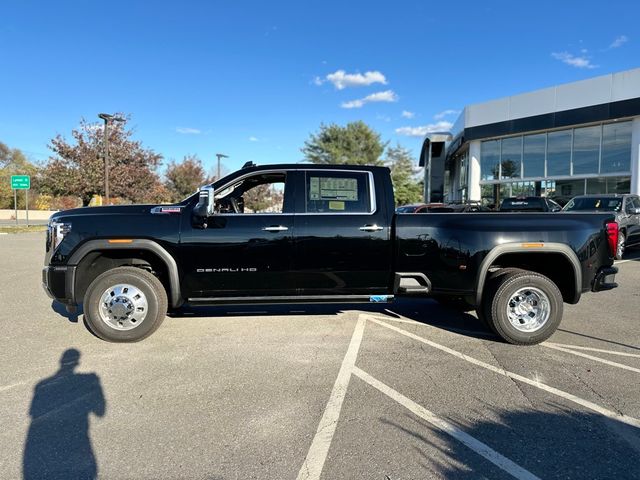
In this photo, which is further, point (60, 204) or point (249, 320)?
point (60, 204)

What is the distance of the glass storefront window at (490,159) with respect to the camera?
79.9ft

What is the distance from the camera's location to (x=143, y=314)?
522cm

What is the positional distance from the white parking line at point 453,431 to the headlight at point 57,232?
3.50 metres

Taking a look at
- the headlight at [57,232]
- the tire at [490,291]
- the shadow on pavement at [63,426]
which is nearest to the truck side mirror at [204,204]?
the headlight at [57,232]

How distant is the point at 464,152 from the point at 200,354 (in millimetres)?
26983

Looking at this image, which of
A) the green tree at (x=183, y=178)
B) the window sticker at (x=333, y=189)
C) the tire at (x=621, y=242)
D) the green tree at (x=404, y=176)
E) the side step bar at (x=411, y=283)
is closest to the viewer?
the side step bar at (x=411, y=283)

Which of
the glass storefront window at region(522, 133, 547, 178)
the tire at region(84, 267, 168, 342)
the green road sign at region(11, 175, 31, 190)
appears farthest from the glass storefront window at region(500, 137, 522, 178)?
the green road sign at region(11, 175, 31, 190)

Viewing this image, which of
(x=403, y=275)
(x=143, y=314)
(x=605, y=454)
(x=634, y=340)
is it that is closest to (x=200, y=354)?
(x=143, y=314)

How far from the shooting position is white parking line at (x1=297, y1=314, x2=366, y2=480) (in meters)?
2.88

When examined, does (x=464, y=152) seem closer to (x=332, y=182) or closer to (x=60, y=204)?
(x=332, y=182)

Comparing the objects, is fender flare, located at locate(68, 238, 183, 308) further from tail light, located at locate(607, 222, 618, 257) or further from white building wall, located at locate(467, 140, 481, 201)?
white building wall, located at locate(467, 140, 481, 201)

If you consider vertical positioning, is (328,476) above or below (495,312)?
below

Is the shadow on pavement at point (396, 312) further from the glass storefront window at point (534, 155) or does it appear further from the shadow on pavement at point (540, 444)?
the glass storefront window at point (534, 155)

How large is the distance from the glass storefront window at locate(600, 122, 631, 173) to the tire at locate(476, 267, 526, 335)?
17486 millimetres
